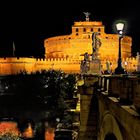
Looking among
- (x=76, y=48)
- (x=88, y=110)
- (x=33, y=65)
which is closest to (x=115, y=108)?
(x=88, y=110)

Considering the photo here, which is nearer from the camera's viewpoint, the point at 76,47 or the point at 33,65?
the point at 33,65

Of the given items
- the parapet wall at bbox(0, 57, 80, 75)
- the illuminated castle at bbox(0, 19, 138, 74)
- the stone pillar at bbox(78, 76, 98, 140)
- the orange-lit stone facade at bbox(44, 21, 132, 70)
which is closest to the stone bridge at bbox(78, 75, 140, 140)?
the stone pillar at bbox(78, 76, 98, 140)

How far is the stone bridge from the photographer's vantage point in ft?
17.0

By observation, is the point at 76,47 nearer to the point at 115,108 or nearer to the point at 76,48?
the point at 76,48

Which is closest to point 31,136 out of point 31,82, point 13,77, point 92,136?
point 92,136

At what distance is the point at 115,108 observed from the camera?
697cm

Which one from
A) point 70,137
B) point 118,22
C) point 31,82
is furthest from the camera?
point 31,82

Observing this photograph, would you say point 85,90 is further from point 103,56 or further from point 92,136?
point 103,56

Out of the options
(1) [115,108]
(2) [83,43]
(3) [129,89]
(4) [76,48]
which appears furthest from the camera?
(4) [76,48]

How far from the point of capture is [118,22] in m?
12.6

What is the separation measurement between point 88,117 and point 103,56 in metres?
70.3

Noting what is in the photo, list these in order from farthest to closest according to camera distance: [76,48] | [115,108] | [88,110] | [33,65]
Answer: [76,48]
[33,65]
[88,110]
[115,108]

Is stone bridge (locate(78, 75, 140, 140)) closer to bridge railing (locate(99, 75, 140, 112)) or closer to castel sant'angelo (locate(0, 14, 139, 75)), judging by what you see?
bridge railing (locate(99, 75, 140, 112))

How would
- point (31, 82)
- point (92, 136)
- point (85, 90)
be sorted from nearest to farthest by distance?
point (85, 90) → point (92, 136) → point (31, 82)
